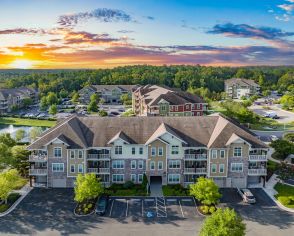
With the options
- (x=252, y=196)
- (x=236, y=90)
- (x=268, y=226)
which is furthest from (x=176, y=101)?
(x=236, y=90)

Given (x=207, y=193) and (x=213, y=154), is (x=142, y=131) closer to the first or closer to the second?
(x=213, y=154)

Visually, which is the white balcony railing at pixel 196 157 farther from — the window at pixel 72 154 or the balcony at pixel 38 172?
the balcony at pixel 38 172

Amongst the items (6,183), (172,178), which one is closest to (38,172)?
(6,183)

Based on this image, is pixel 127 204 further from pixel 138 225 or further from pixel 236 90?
pixel 236 90

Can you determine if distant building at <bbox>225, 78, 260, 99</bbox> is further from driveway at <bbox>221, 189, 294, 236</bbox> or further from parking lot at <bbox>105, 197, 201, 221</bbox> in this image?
parking lot at <bbox>105, 197, 201, 221</bbox>

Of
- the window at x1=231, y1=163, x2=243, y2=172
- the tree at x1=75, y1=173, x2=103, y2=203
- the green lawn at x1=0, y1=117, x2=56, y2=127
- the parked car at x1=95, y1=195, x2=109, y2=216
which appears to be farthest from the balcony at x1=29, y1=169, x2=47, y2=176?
the green lawn at x1=0, y1=117, x2=56, y2=127

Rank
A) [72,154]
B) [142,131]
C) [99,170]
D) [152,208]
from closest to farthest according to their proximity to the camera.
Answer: [152,208] → [72,154] → [99,170] → [142,131]
